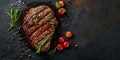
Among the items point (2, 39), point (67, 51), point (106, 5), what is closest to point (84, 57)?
point (67, 51)

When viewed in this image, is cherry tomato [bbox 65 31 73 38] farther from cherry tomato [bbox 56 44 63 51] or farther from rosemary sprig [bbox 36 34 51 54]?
rosemary sprig [bbox 36 34 51 54]

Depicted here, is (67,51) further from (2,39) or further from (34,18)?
(2,39)

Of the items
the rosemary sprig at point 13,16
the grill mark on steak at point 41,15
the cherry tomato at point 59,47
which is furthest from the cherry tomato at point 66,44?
the rosemary sprig at point 13,16

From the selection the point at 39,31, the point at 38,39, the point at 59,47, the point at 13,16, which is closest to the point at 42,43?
the point at 38,39

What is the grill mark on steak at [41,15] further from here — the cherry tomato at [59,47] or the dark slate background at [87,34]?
the cherry tomato at [59,47]

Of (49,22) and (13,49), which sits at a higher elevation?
(49,22)

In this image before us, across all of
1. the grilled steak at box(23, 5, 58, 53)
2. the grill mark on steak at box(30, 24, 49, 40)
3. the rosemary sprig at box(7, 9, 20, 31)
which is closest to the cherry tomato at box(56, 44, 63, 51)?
the grilled steak at box(23, 5, 58, 53)
